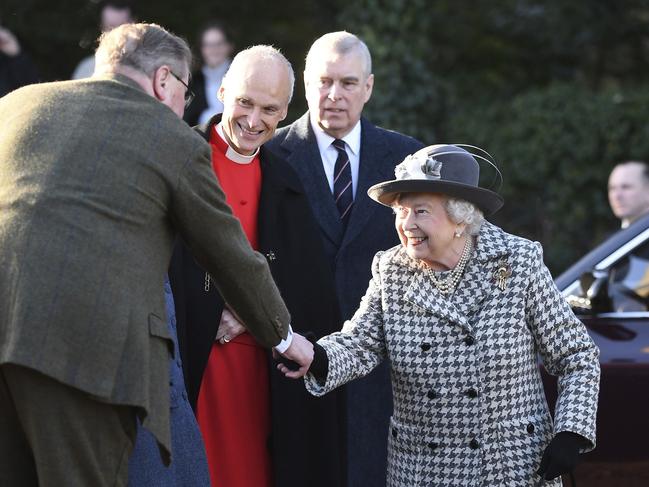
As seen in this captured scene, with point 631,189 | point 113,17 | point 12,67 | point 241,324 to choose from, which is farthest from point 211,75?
point 241,324

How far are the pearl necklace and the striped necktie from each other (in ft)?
4.46

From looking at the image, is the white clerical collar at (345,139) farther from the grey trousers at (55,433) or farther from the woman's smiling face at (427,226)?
the grey trousers at (55,433)

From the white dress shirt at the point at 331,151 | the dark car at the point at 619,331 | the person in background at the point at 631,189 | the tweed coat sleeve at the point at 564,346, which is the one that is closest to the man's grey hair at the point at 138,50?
the tweed coat sleeve at the point at 564,346

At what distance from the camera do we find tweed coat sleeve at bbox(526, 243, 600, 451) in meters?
3.98

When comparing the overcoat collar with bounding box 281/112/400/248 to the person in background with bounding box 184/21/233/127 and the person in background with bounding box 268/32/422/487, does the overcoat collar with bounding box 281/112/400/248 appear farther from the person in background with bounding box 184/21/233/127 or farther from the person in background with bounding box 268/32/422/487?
the person in background with bounding box 184/21/233/127

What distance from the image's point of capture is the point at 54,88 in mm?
3453

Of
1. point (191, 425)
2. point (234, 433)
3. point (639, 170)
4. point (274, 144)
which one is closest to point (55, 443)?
point (191, 425)

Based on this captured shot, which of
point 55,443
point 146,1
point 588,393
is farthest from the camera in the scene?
point 146,1

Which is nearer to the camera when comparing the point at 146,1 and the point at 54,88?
the point at 54,88

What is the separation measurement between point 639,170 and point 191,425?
3.78m

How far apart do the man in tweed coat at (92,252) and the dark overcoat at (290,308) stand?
992 millimetres

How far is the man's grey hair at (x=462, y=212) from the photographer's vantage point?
405cm

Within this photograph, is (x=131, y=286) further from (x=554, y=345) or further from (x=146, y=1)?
(x=146, y=1)

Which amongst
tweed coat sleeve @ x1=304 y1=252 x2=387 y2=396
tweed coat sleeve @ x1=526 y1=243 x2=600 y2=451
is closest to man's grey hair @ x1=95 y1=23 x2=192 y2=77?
tweed coat sleeve @ x1=304 y1=252 x2=387 y2=396
